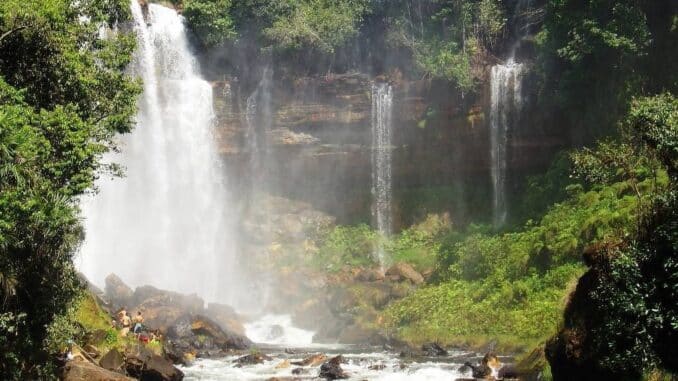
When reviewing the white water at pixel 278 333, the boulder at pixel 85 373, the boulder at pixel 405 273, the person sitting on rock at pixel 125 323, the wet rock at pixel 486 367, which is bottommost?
the white water at pixel 278 333

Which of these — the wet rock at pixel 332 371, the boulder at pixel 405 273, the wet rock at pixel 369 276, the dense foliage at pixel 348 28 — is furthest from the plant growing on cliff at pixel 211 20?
the wet rock at pixel 332 371

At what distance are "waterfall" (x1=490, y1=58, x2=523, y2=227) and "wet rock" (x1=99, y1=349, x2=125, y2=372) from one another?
83.3 feet

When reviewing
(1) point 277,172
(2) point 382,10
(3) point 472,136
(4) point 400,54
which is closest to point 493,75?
(3) point 472,136

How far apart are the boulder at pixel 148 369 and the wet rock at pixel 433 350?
407 inches

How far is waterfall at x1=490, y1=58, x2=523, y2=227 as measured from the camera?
129 ft

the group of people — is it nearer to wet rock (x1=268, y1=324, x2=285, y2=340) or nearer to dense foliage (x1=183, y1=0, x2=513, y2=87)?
wet rock (x1=268, y1=324, x2=285, y2=340)

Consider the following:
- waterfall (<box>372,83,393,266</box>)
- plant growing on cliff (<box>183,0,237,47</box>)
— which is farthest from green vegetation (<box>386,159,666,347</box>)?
plant growing on cliff (<box>183,0,237,47</box>)

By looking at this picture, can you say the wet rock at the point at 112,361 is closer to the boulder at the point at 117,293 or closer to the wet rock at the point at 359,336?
the boulder at the point at 117,293

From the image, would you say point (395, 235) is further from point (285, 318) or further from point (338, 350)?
point (338, 350)

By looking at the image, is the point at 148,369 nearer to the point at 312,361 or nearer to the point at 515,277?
the point at 312,361

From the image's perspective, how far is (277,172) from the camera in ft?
153

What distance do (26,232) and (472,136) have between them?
30594 millimetres

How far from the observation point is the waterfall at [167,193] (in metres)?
43.4

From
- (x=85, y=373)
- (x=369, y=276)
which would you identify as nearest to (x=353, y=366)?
(x=85, y=373)
